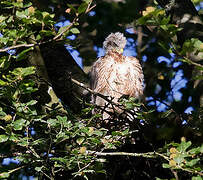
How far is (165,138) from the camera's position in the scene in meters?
2.96

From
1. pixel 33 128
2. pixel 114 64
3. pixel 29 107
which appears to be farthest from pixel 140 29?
pixel 29 107

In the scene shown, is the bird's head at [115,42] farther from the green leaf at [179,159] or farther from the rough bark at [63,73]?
the green leaf at [179,159]

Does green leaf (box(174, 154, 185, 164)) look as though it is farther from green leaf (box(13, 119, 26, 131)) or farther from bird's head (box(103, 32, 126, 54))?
bird's head (box(103, 32, 126, 54))

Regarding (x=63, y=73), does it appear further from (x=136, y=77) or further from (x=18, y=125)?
(x=18, y=125)

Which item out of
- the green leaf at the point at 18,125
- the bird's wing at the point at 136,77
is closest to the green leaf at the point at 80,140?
the green leaf at the point at 18,125

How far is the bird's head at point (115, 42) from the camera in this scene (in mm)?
3941

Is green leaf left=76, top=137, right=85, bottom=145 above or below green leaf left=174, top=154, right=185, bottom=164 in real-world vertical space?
above

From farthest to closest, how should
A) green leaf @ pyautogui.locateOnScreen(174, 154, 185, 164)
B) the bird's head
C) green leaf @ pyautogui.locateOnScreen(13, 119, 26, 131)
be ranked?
1. the bird's head
2. green leaf @ pyautogui.locateOnScreen(13, 119, 26, 131)
3. green leaf @ pyautogui.locateOnScreen(174, 154, 185, 164)

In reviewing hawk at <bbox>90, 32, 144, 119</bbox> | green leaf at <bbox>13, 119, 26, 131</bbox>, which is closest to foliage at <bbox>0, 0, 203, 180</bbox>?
green leaf at <bbox>13, 119, 26, 131</bbox>

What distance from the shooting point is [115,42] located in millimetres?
3961

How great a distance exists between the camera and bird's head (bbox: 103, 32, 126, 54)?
394 cm

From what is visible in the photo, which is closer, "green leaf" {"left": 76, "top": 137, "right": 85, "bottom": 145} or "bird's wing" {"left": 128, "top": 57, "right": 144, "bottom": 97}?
"green leaf" {"left": 76, "top": 137, "right": 85, "bottom": 145}

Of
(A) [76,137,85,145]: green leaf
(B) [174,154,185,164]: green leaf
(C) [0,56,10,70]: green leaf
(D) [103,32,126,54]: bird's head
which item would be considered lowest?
(B) [174,154,185,164]: green leaf

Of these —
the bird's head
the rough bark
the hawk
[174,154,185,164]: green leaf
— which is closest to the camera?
[174,154,185,164]: green leaf
